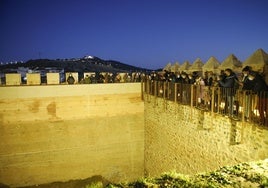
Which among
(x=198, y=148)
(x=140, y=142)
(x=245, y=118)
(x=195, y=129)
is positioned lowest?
(x=140, y=142)

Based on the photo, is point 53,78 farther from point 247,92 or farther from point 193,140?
point 247,92

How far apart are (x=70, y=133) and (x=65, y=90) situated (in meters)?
2.48

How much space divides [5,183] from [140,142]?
310 inches

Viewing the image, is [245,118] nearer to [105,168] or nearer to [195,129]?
[195,129]

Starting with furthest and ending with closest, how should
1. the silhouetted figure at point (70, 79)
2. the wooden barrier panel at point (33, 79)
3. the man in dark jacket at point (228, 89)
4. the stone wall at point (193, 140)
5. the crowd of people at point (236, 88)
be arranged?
the silhouetted figure at point (70, 79) < the wooden barrier panel at point (33, 79) < the man in dark jacket at point (228, 89) < the stone wall at point (193, 140) < the crowd of people at point (236, 88)

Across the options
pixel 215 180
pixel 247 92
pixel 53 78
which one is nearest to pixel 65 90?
pixel 53 78

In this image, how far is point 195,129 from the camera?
11188 mm

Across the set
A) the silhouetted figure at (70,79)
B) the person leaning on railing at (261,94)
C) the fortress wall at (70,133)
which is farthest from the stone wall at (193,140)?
the silhouetted figure at (70,79)

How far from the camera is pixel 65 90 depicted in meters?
16.3

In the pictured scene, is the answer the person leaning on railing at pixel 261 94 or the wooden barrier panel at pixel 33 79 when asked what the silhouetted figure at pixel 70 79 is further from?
the person leaning on railing at pixel 261 94

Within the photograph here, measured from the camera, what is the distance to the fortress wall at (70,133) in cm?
1531

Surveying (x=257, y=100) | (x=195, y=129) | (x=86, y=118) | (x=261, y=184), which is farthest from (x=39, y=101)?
(x=261, y=184)

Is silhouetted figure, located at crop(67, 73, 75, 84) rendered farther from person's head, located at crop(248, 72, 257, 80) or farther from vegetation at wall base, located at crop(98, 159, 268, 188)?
vegetation at wall base, located at crop(98, 159, 268, 188)

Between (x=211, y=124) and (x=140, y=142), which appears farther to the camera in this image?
(x=140, y=142)
